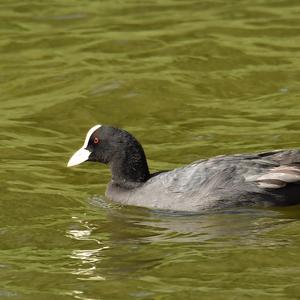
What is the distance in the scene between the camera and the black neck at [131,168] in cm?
1022

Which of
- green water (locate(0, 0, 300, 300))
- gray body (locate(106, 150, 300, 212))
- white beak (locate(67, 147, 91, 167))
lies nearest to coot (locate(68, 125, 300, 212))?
gray body (locate(106, 150, 300, 212))

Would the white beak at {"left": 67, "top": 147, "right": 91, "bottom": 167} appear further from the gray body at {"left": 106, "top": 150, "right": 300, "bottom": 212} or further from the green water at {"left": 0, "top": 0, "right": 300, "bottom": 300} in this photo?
the gray body at {"left": 106, "top": 150, "right": 300, "bottom": 212}

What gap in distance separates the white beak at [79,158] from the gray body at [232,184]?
0.81 meters

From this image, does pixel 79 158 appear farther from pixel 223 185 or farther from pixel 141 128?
pixel 141 128

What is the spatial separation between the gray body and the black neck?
0.36 metres

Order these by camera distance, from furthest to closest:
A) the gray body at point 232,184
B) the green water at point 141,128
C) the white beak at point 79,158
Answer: the white beak at point 79,158 → the gray body at point 232,184 → the green water at point 141,128

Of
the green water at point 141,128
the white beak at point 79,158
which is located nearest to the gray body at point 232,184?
the green water at point 141,128

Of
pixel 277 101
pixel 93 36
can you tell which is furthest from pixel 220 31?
pixel 277 101

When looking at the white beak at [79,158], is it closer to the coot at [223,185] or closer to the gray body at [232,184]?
the coot at [223,185]

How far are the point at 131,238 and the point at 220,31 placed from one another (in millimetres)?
6565

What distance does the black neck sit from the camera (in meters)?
10.2

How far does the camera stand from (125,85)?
13.4 meters

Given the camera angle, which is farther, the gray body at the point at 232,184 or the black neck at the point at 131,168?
the black neck at the point at 131,168

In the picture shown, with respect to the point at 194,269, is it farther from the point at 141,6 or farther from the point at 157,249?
the point at 141,6
